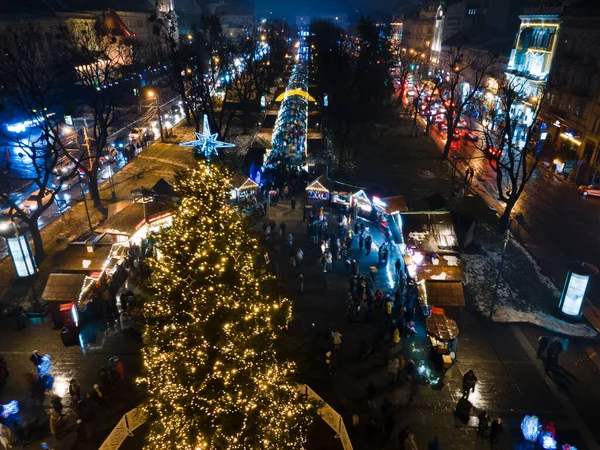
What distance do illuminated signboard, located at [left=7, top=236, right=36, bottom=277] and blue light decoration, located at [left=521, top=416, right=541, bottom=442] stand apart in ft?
66.4

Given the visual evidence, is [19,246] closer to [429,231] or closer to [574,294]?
[429,231]

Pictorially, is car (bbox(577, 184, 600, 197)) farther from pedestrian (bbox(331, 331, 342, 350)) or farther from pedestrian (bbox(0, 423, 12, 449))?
pedestrian (bbox(0, 423, 12, 449))

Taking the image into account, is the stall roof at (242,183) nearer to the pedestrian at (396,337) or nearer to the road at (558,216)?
the pedestrian at (396,337)

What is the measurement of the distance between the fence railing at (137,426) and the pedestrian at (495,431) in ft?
13.2

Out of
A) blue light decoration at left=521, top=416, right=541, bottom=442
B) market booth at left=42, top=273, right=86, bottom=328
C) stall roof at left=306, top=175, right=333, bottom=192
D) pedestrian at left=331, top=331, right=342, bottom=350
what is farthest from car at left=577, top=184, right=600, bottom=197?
market booth at left=42, top=273, right=86, bottom=328

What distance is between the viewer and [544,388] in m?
13.7

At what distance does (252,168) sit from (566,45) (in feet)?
105

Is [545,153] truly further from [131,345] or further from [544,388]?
[131,345]

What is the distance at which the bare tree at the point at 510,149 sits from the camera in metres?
23.5

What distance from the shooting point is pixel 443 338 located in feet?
47.0

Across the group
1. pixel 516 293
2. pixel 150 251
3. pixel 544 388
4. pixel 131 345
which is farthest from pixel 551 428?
pixel 150 251

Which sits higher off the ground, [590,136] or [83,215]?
[590,136]

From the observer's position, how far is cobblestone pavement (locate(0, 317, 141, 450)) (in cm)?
1200

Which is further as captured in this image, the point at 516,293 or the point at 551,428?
the point at 516,293
